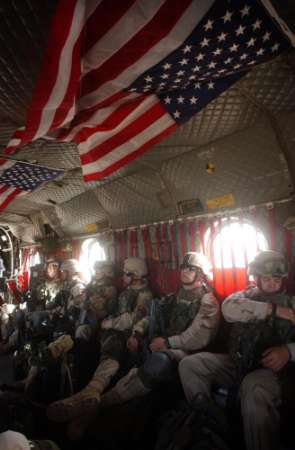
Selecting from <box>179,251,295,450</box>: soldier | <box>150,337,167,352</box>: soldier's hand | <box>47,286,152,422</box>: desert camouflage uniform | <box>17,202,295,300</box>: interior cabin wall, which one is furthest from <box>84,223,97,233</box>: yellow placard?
<box>179,251,295,450</box>: soldier

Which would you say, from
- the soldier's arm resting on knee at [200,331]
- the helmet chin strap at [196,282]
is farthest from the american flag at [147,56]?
the soldier's arm resting on knee at [200,331]

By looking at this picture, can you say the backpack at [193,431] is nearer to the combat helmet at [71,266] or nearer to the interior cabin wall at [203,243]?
the interior cabin wall at [203,243]

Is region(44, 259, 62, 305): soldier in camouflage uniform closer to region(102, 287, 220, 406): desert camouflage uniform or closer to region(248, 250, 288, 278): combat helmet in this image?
region(102, 287, 220, 406): desert camouflage uniform

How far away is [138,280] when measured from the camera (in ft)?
16.0

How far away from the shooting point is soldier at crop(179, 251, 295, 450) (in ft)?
7.44

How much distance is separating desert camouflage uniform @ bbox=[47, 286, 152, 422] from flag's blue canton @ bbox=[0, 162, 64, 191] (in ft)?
8.36

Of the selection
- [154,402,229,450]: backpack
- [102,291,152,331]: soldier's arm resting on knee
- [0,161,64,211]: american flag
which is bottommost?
[154,402,229,450]: backpack

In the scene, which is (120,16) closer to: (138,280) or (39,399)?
(138,280)

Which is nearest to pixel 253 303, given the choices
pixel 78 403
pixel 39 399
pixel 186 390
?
pixel 186 390

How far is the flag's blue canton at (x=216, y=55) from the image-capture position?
1.66 metres

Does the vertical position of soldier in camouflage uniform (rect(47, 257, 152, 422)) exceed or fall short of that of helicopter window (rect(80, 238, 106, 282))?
it falls short

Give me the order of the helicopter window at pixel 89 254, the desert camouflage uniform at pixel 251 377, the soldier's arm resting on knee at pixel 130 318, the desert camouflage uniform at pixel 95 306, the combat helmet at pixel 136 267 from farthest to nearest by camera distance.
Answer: the helicopter window at pixel 89 254 → the combat helmet at pixel 136 267 → the desert camouflage uniform at pixel 95 306 → the soldier's arm resting on knee at pixel 130 318 → the desert camouflage uniform at pixel 251 377

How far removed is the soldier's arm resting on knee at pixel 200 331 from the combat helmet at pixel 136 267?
1.54 meters

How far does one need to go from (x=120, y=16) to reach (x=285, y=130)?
222 cm
